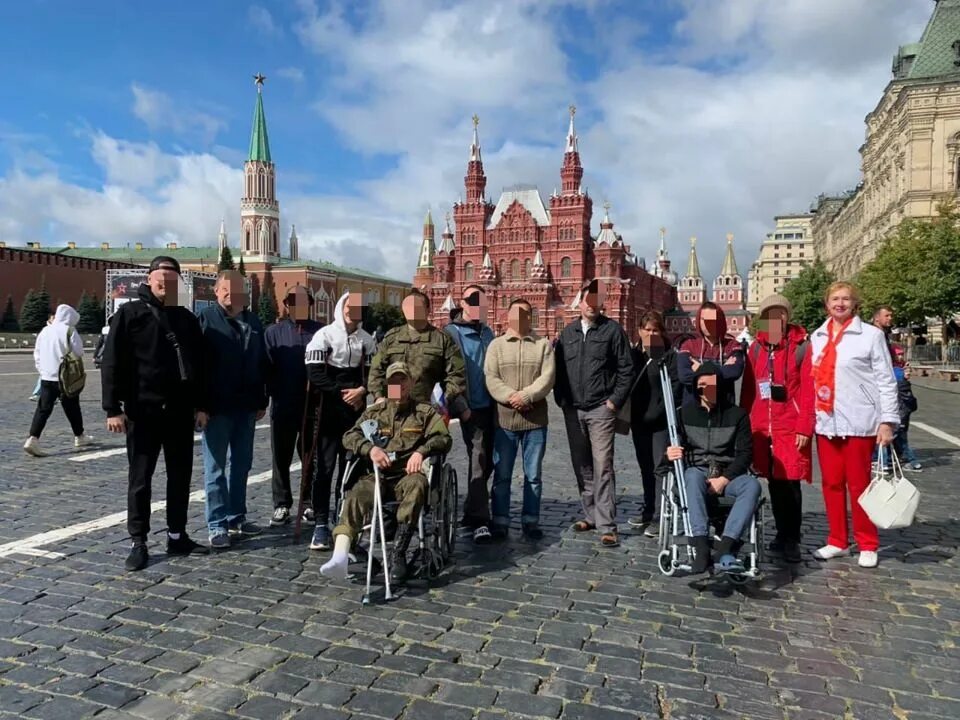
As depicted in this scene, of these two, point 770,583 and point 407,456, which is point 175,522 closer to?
point 407,456

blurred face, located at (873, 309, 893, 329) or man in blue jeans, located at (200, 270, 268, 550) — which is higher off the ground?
blurred face, located at (873, 309, 893, 329)

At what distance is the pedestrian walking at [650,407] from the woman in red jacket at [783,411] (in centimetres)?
71

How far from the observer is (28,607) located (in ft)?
14.2

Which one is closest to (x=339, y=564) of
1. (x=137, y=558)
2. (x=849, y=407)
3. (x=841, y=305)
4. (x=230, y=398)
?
(x=137, y=558)

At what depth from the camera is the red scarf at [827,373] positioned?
5492 millimetres

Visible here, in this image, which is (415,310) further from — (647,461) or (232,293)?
(647,461)

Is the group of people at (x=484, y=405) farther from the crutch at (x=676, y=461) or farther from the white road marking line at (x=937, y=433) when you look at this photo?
the white road marking line at (x=937, y=433)

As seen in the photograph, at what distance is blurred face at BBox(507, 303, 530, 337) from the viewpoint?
5.94 m

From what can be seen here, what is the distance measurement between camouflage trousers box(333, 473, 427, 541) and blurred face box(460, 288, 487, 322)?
175 centimetres

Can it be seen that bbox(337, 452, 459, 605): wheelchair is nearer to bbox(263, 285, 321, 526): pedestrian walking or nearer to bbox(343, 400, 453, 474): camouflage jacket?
bbox(343, 400, 453, 474): camouflage jacket

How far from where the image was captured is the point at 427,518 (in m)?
4.96

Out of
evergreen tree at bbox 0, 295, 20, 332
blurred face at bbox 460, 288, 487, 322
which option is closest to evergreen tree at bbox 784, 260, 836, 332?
blurred face at bbox 460, 288, 487, 322

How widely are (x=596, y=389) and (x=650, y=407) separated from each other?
2.06ft

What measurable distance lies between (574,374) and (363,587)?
247cm
